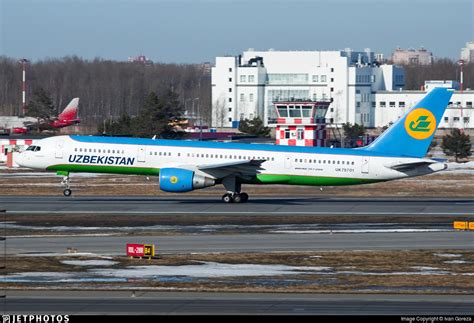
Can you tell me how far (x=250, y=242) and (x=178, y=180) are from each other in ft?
47.8

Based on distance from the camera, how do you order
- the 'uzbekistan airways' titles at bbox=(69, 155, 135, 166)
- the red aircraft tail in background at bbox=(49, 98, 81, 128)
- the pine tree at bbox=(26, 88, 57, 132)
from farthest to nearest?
the pine tree at bbox=(26, 88, 57, 132), the red aircraft tail in background at bbox=(49, 98, 81, 128), the 'uzbekistan airways' titles at bbox=(69, 155, 135, 166)

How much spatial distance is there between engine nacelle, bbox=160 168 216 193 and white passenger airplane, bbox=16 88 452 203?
0.78 meters

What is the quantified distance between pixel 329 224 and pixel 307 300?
19449 millimetres

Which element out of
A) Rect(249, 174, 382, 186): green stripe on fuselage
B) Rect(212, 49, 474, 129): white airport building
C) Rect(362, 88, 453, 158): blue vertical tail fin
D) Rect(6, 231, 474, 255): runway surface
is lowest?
Rect(6, 231, 474, 255): runway surface

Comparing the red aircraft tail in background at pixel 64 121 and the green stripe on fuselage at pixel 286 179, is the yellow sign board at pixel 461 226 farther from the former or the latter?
the red aircraft tail in background at pixel 64 121

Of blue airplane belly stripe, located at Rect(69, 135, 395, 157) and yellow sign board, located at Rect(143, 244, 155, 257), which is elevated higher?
blue airplane belly stripe, located at Rect(69, 135, 395, 157)

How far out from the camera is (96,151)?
188 ft

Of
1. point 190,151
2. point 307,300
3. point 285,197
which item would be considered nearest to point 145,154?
point 190,151

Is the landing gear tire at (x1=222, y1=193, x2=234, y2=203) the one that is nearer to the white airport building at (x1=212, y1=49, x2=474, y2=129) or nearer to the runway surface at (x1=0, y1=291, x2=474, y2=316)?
the runway surface at (x1=0, y1=291, x2=474, y2=316)

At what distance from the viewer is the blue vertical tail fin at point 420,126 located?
5738 cm

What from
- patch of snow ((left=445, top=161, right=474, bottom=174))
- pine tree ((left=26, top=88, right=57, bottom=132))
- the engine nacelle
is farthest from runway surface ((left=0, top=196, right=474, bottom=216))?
pine tree ((left=26, top=88, right=57, bottom=132))

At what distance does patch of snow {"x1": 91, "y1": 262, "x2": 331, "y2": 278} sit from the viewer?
33.4 m

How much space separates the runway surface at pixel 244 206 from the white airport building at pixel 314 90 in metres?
116

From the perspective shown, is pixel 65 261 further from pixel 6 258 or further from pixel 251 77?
pixel 251 77
